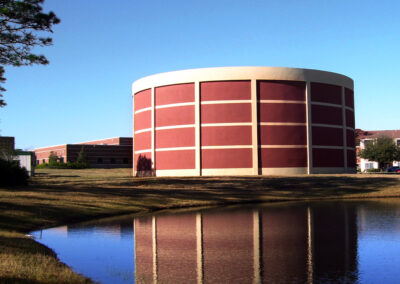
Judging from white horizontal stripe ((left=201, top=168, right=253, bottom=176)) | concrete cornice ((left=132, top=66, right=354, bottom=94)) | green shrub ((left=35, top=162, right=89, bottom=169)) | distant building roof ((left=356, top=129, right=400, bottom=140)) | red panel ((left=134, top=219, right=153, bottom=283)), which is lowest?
red panel ((left=134, top=219, right=153, bottom=283))

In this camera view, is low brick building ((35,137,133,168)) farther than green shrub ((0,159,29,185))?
Yes

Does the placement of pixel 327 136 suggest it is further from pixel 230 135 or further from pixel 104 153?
pixel 104 153

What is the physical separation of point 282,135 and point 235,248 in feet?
131

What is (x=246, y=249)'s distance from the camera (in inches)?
545

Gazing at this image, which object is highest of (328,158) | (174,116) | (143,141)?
(174,116)

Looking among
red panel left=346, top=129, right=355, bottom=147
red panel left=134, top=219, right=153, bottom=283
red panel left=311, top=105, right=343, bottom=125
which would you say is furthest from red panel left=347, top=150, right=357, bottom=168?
red panel left=134, top=219, right=153, bottom=283

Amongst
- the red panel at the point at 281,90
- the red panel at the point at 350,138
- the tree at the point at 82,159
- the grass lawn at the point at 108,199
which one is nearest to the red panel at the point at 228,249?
the grass lawn at the point at 108,199

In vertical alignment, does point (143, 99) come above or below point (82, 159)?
above

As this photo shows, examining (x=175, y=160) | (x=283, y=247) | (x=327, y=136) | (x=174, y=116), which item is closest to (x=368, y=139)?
(x=327, y=136)

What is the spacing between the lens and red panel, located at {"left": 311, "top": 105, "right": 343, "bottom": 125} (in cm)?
5528

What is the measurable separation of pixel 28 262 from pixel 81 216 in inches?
519

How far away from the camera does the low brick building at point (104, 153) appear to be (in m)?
115

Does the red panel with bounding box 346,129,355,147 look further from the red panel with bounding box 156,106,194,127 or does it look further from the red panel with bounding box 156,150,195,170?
the red panel with bounding box 156,106,194,127

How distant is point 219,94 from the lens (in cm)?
5325
